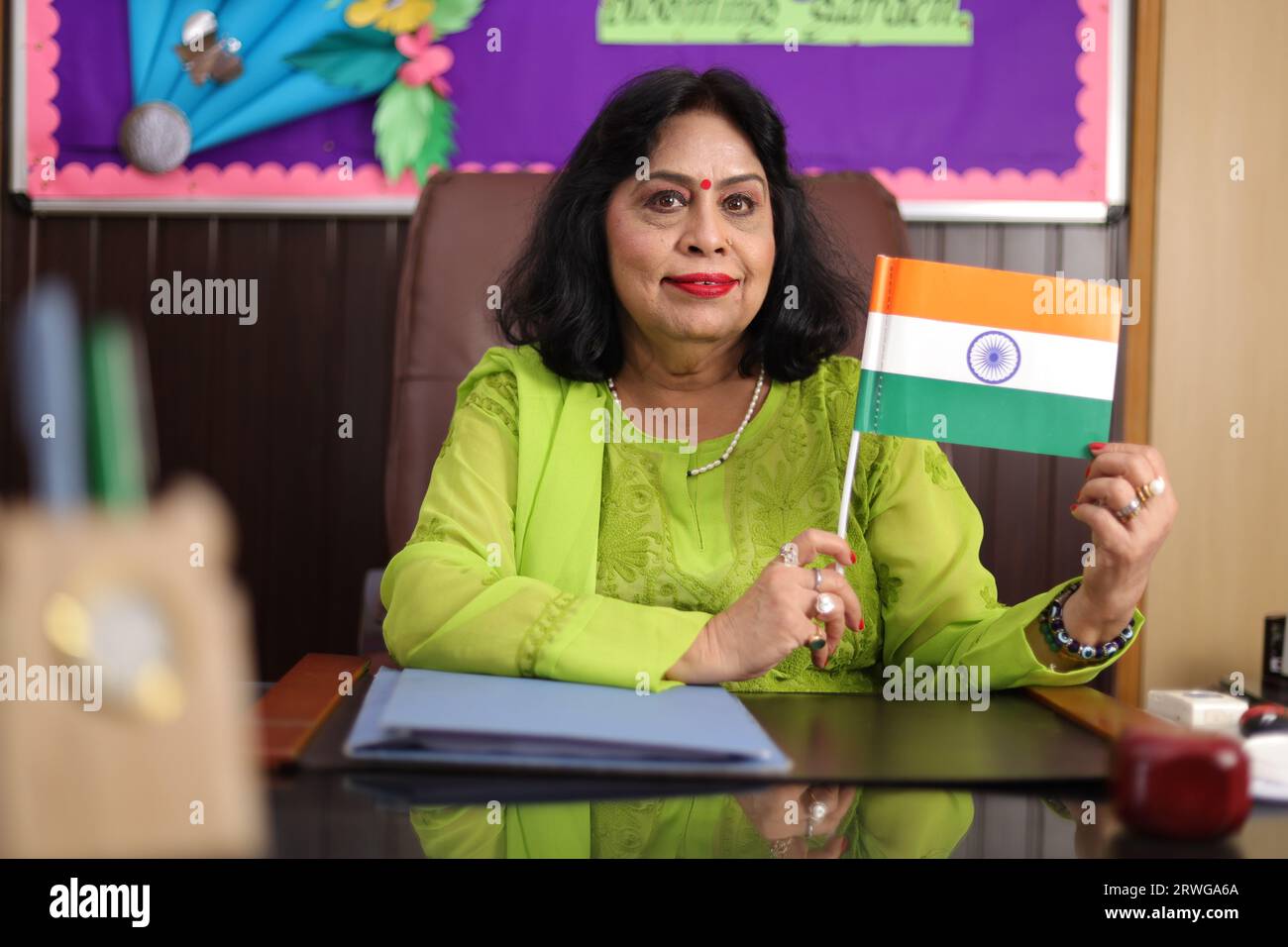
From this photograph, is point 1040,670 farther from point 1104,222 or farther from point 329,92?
point 329,92

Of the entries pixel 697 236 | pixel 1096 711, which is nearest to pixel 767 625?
pixel 1096 711

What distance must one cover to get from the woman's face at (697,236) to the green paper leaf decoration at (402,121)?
2.92ft

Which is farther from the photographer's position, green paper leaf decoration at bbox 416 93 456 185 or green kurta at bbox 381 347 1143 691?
green paper leaf decoration at bbox 416 93 456 185

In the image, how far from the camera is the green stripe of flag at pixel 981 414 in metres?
1.09

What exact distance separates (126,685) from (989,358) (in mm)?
972

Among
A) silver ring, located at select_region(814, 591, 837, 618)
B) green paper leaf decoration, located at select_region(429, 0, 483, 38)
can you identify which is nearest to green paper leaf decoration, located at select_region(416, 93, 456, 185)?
green paper leaf decoration, located at select_region(429, 0, 483, 38)

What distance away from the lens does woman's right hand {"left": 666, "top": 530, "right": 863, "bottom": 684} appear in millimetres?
1023

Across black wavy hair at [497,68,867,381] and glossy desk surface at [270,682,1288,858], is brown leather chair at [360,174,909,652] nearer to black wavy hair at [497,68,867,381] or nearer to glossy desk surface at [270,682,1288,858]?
black wavy hair at [497,68,867,381]

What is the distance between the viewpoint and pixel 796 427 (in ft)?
4.60

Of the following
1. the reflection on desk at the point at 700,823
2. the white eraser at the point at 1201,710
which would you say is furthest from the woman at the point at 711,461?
the reflection on desk at the point at 700,823

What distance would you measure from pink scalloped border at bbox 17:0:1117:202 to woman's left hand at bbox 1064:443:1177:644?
120 centimetres

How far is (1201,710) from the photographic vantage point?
0.95 metres
